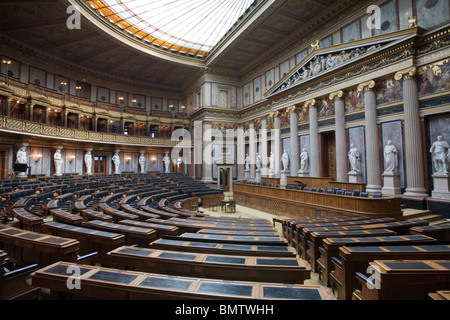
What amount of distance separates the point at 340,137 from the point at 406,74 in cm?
406

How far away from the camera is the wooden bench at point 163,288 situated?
166 centimetres

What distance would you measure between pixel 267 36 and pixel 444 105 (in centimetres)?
1293

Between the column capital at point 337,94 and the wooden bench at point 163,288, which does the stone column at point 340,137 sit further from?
the wooden bench at point 163,288

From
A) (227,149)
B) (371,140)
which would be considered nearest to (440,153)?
(371,140)

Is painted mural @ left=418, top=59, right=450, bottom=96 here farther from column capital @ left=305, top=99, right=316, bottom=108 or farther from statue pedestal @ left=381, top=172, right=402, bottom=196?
column capital @ left=305, top=99, right=316, bottom=108

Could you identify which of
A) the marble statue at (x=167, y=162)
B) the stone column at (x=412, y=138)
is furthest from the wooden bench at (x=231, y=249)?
the marble statue at (x=167, y=162)

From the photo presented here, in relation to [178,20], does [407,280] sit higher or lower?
lower

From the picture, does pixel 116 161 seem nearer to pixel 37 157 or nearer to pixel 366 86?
pixel 37 157

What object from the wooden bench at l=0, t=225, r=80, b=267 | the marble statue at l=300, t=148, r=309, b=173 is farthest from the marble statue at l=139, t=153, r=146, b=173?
the wooden bench at l=0, t=225, r=80, b=267

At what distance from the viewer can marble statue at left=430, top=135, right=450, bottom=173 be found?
877cm

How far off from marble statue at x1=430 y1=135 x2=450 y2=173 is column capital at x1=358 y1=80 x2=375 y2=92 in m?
3.80

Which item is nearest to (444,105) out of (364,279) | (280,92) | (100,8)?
(280,92)

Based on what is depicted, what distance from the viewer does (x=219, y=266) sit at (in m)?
2.35
